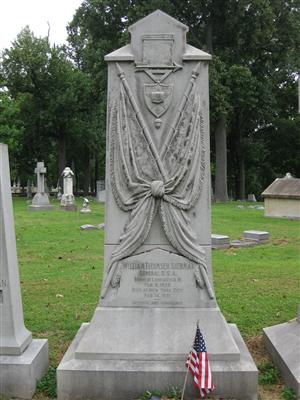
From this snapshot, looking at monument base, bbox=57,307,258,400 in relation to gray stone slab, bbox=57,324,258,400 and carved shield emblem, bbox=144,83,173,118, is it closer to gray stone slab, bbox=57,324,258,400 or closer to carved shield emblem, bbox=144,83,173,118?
gray stone slab, bbox=57,324,258,400

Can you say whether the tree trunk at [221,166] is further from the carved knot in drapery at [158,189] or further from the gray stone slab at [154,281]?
the carved knot in drapery at [158,189]

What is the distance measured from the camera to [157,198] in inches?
190

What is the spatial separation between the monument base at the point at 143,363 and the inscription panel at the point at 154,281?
10 cm

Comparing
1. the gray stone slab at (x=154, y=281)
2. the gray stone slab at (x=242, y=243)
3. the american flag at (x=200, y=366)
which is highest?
the gray stone slab at (x=154, y=281)

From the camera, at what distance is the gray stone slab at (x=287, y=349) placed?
4516 millimetres

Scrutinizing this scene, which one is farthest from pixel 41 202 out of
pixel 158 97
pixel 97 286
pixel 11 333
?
pixel 158 97

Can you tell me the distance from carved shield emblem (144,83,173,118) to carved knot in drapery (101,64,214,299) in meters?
0.14

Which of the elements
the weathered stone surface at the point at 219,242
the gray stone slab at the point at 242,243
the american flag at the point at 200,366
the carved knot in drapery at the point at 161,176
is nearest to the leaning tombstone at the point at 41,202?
the gray stone slab at the point at 242,243

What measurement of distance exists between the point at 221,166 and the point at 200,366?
29.8 meters

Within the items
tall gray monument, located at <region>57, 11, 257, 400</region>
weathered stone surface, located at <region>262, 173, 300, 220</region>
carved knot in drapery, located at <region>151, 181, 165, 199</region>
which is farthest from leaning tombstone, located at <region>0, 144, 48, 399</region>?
weathered stone surface, located at <region>262, 173, 300, 220</region>

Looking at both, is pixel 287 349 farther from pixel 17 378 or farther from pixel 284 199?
pixel 284 199

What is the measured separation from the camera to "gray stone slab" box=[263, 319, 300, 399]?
4.52 metres

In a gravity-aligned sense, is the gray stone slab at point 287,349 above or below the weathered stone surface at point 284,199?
below

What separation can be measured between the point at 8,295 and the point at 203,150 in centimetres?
241
